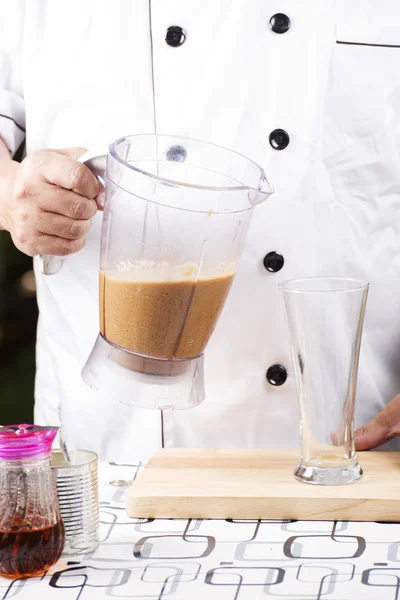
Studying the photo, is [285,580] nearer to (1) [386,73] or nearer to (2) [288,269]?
(2) [288,269]

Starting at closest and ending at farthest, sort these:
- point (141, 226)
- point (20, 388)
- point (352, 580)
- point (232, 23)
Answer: point (352, 580)
point (141, 226)
point (232, 23)
point (20, 388)

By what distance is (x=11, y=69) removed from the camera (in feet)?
3.74

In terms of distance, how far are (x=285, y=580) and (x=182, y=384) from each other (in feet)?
0.83

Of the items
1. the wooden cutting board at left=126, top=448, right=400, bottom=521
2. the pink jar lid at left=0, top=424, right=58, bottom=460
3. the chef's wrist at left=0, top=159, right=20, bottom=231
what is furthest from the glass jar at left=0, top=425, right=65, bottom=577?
the chef's wrist at left=0, top=159, right=20, bottom=231

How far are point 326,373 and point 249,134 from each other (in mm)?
347

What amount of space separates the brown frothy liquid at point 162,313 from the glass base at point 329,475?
16cm

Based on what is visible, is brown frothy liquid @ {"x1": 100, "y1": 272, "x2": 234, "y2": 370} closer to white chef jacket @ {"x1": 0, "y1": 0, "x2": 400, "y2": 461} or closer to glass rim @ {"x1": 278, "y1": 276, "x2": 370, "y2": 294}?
glass rim @ {"x1": 278, "y1": 276, "x2": 370, "y2": 294}

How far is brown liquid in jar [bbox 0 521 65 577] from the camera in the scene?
0.65 m

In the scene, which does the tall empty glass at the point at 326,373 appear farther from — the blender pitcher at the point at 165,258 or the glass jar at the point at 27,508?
the glass jar at the point at 27,508

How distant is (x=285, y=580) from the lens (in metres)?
0.65

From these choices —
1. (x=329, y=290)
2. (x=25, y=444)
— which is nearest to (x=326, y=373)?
(x=329, y=290)

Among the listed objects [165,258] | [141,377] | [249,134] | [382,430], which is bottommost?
[382,430]

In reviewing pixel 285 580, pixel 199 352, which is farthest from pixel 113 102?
pixel 285 580

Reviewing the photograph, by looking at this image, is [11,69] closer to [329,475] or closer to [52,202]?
[52,202]
